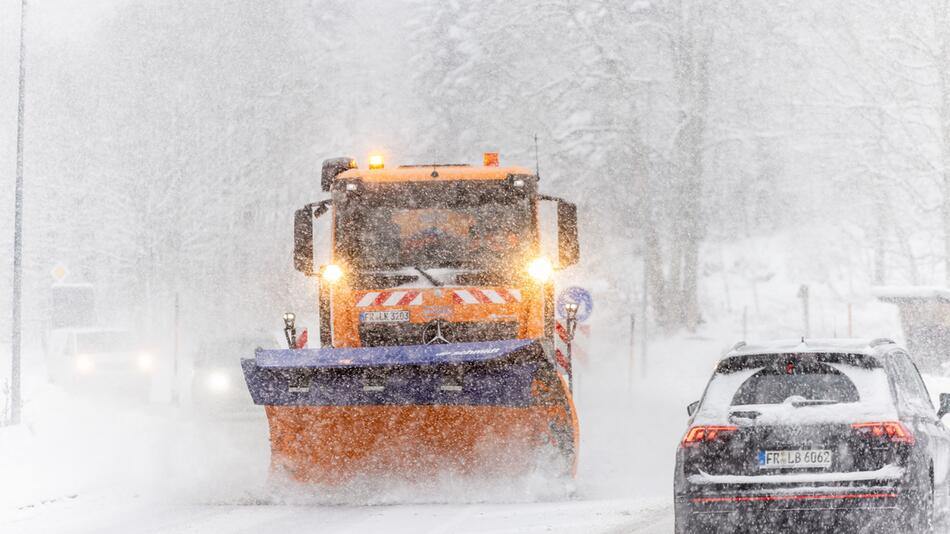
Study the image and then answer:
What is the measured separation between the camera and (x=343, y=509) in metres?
11.6

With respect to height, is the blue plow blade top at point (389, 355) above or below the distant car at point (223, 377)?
above

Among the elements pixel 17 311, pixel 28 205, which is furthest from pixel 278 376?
pixel 28 205

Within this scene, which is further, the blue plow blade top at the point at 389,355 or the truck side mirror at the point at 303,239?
the truck side mirror at the point at 303,239

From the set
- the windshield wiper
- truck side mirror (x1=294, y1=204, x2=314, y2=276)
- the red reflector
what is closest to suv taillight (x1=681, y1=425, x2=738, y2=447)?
the red reflector

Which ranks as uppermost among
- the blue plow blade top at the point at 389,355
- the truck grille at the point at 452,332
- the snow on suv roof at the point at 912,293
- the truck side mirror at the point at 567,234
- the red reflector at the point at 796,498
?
the truck side mirror at the point at 567,234

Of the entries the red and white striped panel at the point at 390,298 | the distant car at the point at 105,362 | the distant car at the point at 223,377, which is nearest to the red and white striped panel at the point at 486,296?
the red and white striped panel at the point at 390,298

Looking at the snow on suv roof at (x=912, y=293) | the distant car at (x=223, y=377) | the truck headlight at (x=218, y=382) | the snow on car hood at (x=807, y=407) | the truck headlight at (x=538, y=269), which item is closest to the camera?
the snow on car hood at (x=807, y=407)

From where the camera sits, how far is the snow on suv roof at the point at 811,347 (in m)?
8.27

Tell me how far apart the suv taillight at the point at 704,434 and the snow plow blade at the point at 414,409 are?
114 inches

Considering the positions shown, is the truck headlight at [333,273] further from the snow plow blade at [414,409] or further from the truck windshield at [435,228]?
the snow plow blade at [414,409]

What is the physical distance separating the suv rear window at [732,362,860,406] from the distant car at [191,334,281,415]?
11519mm

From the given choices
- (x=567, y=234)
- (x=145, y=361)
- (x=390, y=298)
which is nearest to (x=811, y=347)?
(x=567, y=234)

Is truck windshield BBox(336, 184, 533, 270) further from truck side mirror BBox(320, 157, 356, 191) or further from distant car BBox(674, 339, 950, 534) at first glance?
distant car BBox(674, 339, 950, 534)

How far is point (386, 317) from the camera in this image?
12.4 metres
